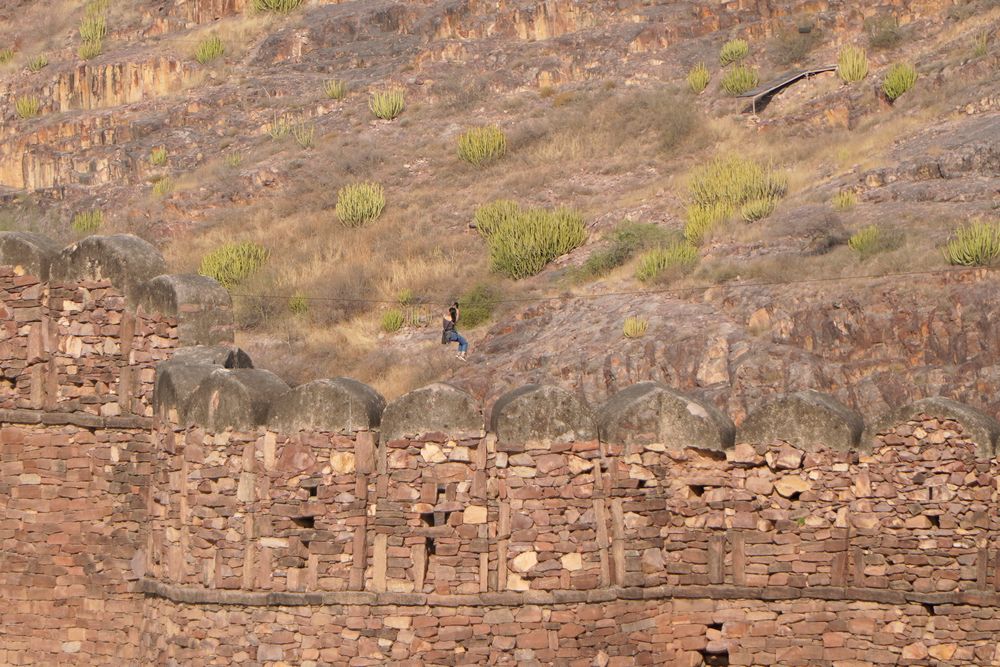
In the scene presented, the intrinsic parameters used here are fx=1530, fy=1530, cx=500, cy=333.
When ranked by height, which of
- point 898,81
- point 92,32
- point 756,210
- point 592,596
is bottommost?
point 592,596

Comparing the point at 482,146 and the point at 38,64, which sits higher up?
the point at 38,64

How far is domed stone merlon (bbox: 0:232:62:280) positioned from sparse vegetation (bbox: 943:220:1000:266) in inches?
552

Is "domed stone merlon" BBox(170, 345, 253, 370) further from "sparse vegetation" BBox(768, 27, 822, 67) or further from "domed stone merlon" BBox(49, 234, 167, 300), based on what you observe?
"sparse vegetation" BBox(768, 27, 822, 67)

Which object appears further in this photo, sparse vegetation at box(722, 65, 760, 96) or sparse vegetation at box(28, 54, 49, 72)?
sparse vegetation at box(28, 54, 49, 72)

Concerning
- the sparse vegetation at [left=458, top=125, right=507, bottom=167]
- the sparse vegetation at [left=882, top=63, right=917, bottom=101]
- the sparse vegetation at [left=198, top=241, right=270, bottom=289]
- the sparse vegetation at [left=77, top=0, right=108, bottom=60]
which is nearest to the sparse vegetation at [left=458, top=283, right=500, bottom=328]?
the sparse vegetation at [left=198, top=241, right=270, bottom=289]

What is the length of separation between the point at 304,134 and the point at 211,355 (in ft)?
94.2

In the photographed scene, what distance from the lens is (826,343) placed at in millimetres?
21609

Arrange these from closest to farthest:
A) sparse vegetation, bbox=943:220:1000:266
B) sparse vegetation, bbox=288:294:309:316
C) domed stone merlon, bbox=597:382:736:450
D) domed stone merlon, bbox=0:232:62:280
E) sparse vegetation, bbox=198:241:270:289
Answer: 1. domed stone merlon, bbox=597:382:736:450
2. domed stone merlon, bbox=0:232:62:280
3. sparse vegetation, bbox=943:220:1000:266
4. sparse vegetation, bbox=288:294:309:316
5. sparse vegetation, bbox=198:241:270:289

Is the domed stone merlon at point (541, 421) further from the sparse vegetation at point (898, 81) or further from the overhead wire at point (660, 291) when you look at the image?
the sparse vegetation at point (898, 81)

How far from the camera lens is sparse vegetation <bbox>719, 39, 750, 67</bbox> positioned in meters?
39.4

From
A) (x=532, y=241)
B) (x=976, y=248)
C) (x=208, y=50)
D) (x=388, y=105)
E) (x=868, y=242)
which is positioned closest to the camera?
(x=976, y=248)

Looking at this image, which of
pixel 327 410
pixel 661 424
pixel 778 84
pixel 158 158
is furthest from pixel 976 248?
pixel 158 158

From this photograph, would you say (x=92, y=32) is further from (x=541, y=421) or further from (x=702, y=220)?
(x=541, y=421)

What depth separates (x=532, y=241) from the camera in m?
29.7
